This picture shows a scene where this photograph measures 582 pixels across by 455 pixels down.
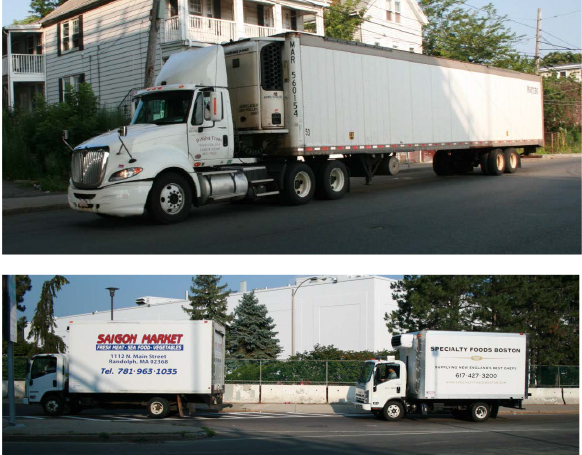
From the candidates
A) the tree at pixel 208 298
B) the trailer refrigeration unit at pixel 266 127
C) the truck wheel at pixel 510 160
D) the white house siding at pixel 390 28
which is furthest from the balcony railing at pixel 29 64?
the truck wheel at pixel 510 160

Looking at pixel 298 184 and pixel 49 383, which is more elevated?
pixel 298 184

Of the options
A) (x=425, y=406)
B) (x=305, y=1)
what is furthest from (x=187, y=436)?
(x=305, y=1)

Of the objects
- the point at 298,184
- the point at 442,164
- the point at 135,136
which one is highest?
the point at 442,164

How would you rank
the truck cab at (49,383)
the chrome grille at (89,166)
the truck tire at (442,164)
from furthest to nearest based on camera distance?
the truck tire at (442,164) < the truck cab at (49,383) < the chrome grille at (89,166)

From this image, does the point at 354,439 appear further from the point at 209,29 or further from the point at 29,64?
the point at 29,64

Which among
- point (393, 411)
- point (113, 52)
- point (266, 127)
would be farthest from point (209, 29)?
point (393, 411)

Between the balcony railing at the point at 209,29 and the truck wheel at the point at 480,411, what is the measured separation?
1960 cm

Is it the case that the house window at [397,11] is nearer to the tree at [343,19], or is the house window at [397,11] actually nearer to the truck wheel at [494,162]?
the tree at [343,19]

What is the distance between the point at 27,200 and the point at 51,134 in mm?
6684

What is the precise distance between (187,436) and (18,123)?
65.0 feet

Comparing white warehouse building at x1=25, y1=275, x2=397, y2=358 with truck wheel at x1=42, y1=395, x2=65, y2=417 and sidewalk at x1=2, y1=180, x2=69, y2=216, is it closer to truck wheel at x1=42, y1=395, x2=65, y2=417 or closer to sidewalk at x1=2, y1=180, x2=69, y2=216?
sidewalk at x1=2, y1=180, x2=69, y2=216

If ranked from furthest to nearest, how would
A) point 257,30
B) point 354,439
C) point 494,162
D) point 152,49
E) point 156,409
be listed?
1. point 257,30
2. point 494,162
3. point 152,49
4. point 156,409
5. point 354,439

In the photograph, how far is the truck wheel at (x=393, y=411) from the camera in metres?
18.8

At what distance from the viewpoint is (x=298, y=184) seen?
1752 centimetres
